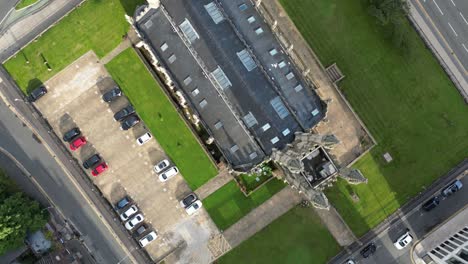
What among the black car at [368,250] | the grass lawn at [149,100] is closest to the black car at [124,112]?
the grass lawn at [149,100]

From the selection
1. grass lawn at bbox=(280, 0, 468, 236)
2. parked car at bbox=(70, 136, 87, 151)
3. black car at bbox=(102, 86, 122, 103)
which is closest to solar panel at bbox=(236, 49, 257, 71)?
grass lawn at bbox=(280, 0, 468, 236)

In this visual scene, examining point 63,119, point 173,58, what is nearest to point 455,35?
point 173,58

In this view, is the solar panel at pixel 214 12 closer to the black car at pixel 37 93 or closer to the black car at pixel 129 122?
the black car at pixel 129 122

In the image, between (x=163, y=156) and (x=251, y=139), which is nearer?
(x=251, y=139)

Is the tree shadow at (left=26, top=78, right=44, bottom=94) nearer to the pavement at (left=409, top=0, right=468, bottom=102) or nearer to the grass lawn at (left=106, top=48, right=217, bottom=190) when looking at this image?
the grass lawn at (left=106, top=48, right=217, bottom=190)

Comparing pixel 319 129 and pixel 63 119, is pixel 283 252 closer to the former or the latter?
pixel 319 129

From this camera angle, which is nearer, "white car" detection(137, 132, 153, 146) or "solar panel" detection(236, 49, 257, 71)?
"solar panel" detection(236, 49, 257, 71)
